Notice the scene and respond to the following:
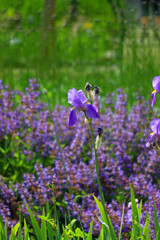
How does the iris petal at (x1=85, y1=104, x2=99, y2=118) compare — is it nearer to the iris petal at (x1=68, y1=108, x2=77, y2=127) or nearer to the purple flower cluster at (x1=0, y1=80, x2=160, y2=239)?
the iris petal at (x1=68, y1=108, x2=77, y2=127)

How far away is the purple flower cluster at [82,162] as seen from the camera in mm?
2031

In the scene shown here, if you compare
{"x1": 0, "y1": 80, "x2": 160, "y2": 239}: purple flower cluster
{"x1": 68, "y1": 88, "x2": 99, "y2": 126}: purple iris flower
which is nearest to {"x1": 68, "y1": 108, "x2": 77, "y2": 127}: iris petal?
{"x1": 68, "y1": 88, "x2": 99, "y2": 126}: purple iris flower

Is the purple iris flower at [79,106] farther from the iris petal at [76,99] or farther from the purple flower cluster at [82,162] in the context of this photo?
the purple flower cluster at [82,162]

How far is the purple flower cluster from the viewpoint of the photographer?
6.66 feet

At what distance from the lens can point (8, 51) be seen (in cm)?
481

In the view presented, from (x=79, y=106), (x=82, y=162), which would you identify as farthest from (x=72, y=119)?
(x=82, y=162)

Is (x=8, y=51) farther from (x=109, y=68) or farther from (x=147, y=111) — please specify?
(x=147, y=111)

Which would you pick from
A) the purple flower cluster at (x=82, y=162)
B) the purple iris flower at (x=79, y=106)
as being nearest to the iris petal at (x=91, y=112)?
the purple iris flower at (x=79, y=106)

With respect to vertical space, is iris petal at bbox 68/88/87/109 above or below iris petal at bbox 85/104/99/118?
above

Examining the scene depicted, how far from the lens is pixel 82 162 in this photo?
7.46ft

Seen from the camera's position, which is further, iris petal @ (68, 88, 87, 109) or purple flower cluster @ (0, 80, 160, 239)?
purple flower cluster @ (0, 80, 160, 239)

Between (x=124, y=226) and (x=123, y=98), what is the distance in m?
1.27

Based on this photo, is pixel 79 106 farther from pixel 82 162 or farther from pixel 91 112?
pixel 82 162

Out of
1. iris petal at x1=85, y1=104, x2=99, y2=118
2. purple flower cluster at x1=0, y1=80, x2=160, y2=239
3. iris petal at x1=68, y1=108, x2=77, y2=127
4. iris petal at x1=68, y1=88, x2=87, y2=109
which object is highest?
iris petal at x1=68, y1=88, x2=87, y2=109
